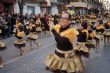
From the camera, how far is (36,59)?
16266 mm

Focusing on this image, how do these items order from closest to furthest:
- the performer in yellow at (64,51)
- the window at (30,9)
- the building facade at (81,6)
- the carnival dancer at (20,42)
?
1. the performer in yellow at (64,51)
2. the carnival dancer at (20,42)
3. the window at (30,9)
4. the building facade at (81,6)

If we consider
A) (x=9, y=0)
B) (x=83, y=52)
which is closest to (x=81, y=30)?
(x=83, y=52)

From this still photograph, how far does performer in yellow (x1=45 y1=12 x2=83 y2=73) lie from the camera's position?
8289 millimetres

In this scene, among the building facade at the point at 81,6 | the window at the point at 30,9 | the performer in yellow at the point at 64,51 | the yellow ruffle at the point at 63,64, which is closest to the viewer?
the performer in yellow at the point at 64,51

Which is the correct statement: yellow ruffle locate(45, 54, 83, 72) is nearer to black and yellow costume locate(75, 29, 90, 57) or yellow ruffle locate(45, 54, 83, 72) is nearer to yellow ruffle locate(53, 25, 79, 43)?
yellow ruffle locate(53, 25, 79, 43)

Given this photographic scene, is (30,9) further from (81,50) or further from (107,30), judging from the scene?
(81,50)

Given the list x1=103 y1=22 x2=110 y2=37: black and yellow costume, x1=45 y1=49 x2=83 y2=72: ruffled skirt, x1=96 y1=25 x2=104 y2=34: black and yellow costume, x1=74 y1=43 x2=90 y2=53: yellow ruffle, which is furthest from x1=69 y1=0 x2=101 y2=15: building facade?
x1=45 y1=49 x2=83 y2=72: ruffled skirt

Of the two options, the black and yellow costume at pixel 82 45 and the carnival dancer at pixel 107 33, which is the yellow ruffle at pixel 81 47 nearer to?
the black and yellow costume at pixel 82 45

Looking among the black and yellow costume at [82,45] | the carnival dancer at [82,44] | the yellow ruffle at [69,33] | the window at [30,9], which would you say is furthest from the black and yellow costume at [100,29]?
the window at [30,9]

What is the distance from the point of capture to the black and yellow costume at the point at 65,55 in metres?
8.33

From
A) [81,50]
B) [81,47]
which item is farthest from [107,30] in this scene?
[81,50]

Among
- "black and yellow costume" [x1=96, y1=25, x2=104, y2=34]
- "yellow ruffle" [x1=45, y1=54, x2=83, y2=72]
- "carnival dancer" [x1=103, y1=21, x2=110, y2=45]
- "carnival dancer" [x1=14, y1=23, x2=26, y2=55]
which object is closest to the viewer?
"yellow ruffle" [x1=45, y1=54, x2=83, y2=72]

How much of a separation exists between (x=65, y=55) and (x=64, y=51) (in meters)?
0.09

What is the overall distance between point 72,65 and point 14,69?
18.5 ft
